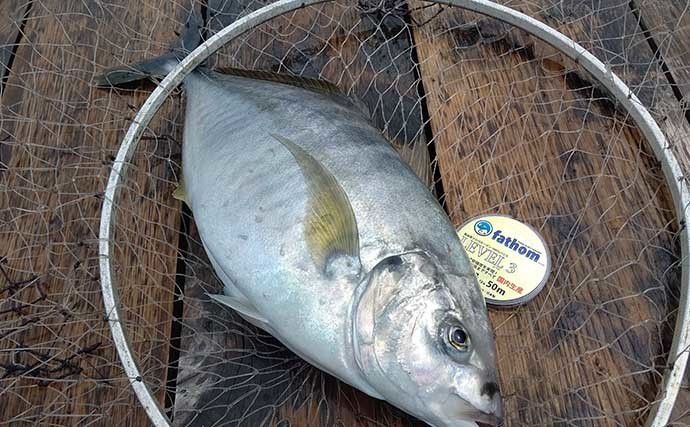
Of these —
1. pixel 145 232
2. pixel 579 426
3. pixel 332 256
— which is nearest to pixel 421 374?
pixel 332 256

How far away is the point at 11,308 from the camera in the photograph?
5.36 ft

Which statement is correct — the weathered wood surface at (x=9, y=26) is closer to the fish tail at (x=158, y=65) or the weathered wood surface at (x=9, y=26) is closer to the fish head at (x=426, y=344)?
the fish tail at (x=158, y=65)

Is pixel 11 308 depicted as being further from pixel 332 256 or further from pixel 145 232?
pixel 332 256

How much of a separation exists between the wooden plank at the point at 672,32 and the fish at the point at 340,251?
122 centimetres

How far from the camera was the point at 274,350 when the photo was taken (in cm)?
158

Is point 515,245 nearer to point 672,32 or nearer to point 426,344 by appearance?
point 426,344

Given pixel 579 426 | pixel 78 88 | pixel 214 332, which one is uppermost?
pixel 78 88

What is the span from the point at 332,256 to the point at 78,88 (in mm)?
1318

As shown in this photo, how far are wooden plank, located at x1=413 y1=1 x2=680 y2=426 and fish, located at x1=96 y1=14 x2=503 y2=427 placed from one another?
42 cm

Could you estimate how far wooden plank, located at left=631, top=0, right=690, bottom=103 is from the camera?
203 centimetres

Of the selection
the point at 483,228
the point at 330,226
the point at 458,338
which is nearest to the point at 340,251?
the point at 330,226

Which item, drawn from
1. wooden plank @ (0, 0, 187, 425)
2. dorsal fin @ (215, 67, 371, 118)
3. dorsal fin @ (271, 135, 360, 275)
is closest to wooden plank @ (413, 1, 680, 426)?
dorsal fin @ (215, 67, 371, 118)

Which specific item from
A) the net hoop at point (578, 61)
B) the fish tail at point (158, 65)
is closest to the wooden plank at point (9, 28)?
the fish tail at point (158, 65)

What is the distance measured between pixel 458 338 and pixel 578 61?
3.61 feet
